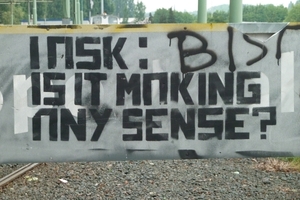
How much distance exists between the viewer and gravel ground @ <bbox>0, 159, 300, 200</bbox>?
22.2 feet

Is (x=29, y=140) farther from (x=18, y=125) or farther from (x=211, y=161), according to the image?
(x=211, y=161)

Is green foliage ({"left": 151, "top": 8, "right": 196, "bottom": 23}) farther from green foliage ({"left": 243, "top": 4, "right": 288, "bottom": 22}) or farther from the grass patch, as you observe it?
the grass patch

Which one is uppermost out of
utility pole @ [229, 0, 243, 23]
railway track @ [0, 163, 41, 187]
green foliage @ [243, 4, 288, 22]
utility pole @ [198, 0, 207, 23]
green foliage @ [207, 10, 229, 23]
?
green foliage @ [243, 4, 288, 22]

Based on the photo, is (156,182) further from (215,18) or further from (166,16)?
(166,16)

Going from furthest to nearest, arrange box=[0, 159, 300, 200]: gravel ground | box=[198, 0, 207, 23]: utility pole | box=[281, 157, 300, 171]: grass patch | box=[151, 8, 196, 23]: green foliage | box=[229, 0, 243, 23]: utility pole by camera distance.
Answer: box=[151, 8, 196, 23]: green foliage, box=[198, 0, 207, 23]: utility pole, box=[281, 157, 300, 171]: grass patch, box=[0, 159, 300, 200]: gravel ground, box=[229, 0, 243, 23]: utility pole

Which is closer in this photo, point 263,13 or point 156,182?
point 156,182

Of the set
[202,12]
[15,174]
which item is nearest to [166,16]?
[202,12]

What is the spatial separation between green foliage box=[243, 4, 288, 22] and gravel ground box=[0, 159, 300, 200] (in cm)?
3827

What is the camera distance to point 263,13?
53.0 meters

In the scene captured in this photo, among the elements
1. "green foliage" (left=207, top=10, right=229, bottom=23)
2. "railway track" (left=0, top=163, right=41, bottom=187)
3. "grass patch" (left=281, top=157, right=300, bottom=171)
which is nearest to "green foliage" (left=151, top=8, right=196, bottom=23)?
"green foliage" (left=207, top=10, right=229, bottom=23)

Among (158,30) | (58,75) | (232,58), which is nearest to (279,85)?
(232,58)

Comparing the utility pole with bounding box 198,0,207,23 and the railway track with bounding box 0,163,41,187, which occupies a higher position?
the utility pole with bounding box 198,0,207,23

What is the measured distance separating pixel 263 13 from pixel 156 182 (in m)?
47.4

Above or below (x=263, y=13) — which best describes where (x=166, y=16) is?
below
